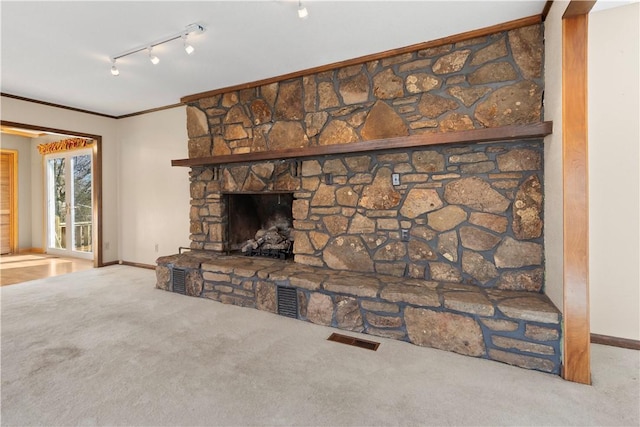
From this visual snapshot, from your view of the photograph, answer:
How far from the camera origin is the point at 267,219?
4195mm

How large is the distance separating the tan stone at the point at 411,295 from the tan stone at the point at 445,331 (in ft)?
0.20

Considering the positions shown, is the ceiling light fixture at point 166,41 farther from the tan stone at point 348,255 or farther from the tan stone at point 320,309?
the tan stone at point 320,309

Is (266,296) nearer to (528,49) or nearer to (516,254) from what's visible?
(516,254)

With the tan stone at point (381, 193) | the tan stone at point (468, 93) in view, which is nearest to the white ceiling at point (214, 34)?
the tan stone at point (468, 93)

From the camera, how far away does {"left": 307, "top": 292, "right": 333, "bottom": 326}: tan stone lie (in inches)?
102

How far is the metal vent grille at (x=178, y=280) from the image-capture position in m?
3.45

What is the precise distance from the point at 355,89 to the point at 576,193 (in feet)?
6.45

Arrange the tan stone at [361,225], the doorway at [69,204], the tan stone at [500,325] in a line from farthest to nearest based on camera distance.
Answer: the doorway at [69,204], the tan stone at [361,225], the tan stone at [500,325]

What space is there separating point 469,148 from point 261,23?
192 centimetres

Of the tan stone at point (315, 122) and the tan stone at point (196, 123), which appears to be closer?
the tan stone at point (315, 122)

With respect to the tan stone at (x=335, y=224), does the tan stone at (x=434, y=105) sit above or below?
above

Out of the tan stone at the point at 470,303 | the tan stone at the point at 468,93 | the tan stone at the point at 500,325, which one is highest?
the tan stone at the point at 468,93

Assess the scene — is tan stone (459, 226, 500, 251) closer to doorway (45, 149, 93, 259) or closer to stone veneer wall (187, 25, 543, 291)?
stone veneer wall (187, 25, 543, 291)

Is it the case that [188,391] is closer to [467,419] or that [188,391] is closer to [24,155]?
[467,419]
